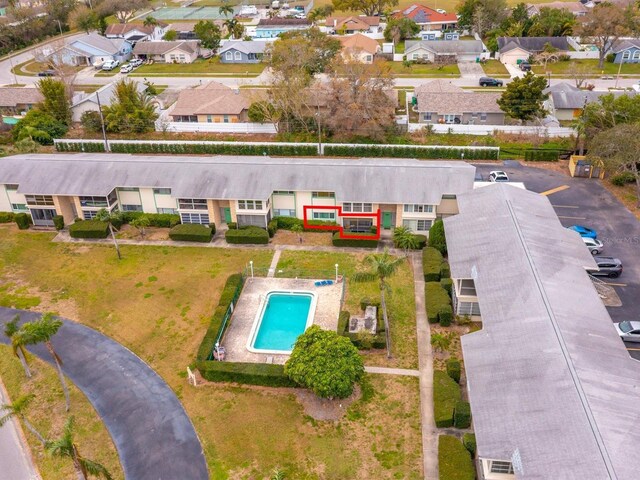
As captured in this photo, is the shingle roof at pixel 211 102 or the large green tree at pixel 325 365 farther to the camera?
the shingle roof at pixel 211 102

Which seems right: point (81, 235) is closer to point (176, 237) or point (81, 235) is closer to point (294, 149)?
point (176, 237)

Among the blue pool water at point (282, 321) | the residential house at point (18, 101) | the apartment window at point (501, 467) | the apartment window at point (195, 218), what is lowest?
the blue pool water at point (282, 321)

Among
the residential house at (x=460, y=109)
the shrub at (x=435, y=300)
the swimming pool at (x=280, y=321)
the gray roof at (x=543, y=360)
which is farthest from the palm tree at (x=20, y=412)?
the residential house at (x=460, y=109)

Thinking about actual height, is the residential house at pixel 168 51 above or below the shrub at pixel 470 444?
above

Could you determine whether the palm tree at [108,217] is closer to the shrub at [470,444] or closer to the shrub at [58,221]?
the shrub at [58,221]

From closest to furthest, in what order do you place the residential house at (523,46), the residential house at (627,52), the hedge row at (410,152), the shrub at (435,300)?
the shrub at (435,300)
the hedge row at (410,152)
the residential house at (627,52)
the residential house at (523,46)

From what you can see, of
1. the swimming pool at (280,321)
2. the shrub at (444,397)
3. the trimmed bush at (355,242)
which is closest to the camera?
the shrub at (444,397)

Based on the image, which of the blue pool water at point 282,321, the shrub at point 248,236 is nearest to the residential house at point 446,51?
the shrub at point 248,236

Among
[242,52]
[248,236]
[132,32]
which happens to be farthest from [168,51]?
[248,236]
